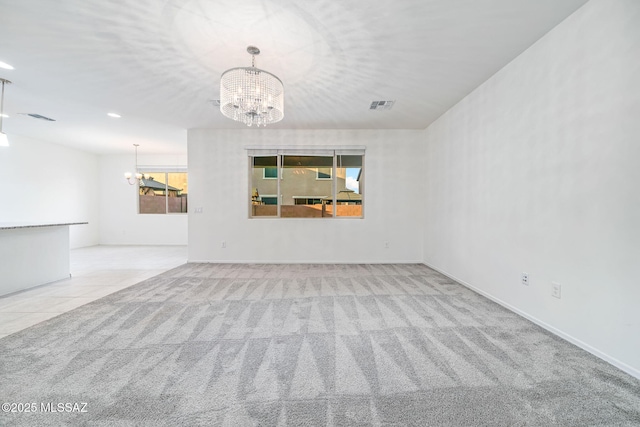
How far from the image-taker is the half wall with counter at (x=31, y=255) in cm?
297

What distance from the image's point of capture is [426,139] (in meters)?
4.73

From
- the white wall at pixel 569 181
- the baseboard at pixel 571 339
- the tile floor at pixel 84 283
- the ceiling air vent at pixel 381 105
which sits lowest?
the tile floor at pixel 84 283

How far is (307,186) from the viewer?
514cm

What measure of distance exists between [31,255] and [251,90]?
12.5ft

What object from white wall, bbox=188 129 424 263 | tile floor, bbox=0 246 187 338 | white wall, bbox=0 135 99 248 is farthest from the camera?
white wall, bbox=0 135 99 248

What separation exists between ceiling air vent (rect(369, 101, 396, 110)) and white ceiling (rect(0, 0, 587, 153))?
14 centimetres

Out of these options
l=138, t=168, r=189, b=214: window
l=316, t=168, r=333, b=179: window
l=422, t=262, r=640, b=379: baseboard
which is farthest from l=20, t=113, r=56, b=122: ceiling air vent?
l=422, t=262, r=640, b=379: baseboard

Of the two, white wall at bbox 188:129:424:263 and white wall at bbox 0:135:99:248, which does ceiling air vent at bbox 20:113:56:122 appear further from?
white wall at bbox 188:129:424:263

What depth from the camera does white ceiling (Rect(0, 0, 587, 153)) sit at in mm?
1945

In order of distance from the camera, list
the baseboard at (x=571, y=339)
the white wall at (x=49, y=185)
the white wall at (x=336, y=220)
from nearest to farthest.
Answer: the baseboard at (x=571, y=339) → the white wall at (x=336, y=220) → the white wall at (x=49, y=185)

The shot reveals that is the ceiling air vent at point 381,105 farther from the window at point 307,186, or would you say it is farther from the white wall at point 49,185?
the white wall at point 49,185

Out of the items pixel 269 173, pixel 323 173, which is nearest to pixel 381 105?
pixel 323 173

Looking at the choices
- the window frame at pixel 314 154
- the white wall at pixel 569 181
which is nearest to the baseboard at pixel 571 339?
the white wall at pixel 569 181

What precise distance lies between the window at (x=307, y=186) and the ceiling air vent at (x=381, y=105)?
1284 mm
